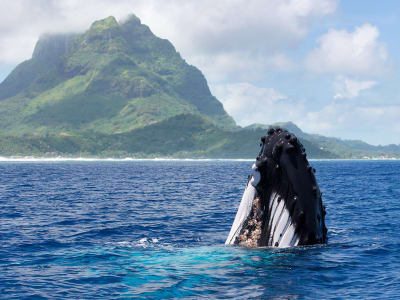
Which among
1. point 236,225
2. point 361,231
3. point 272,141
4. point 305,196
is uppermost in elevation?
point 272,141

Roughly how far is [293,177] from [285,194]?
0.45 metres

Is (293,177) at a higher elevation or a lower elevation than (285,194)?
higher

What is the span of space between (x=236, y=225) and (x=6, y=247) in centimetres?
1076

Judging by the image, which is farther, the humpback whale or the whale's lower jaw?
the whale's lower jaw

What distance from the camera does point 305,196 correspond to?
36.9ft

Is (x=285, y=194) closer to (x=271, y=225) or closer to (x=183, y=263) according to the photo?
(x=271, y=225)

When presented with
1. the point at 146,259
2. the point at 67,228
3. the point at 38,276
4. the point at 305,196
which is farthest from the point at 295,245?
the point at 67,228

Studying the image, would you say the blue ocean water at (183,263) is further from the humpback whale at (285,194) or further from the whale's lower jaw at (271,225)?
the humpback whale at (285,194)

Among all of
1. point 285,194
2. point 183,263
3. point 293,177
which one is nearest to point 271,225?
point 285,194

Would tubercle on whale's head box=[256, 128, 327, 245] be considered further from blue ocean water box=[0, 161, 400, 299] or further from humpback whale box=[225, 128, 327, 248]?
blue ocean water box=[0, 161, 400, 299]

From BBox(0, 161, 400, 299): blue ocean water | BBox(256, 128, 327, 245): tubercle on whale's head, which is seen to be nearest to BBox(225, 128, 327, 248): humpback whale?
BBox(256, 128, 327, 245): tubercle on whale's head

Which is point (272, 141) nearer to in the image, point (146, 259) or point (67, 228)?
point (146, 259)

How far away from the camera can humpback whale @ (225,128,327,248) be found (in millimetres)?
11266

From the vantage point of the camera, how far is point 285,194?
11383 millimetres
